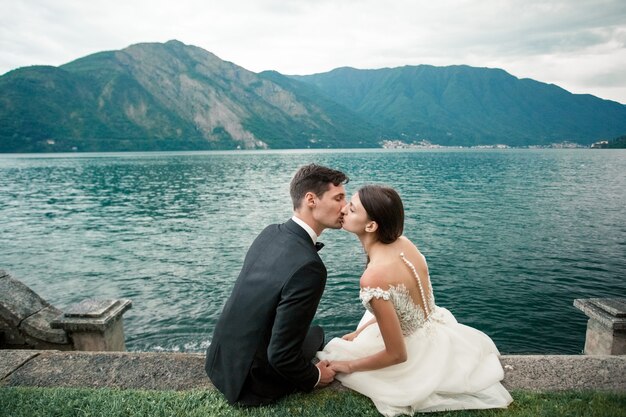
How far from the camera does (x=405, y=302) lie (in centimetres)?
401

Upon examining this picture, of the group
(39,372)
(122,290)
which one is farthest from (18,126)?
(39,372)

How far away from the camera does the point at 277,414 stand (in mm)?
3768

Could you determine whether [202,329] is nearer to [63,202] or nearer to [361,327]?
[361,327]

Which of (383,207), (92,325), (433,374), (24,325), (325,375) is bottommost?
(24,325)

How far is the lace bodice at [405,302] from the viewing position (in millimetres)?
3638

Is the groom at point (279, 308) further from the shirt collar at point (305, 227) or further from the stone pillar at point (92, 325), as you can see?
the stone pillar at point (92, 325)

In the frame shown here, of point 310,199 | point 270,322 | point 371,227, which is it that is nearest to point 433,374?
point 371,227

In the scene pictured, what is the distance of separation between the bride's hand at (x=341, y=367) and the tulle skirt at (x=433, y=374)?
7 cm

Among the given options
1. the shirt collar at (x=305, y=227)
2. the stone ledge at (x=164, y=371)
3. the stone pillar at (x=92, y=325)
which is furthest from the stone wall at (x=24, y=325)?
the shirt collar at (x=305, y=227)

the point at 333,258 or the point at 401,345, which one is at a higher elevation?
the point at 401,345

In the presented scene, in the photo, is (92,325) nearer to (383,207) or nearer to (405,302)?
(405,302)

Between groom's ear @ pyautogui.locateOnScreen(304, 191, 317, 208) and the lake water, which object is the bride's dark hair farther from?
the lake water

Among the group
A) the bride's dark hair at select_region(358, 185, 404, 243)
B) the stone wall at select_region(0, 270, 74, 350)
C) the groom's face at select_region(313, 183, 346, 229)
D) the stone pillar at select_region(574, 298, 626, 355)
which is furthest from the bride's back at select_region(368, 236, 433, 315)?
the stone wall at select_region(0, 270, 74, 350)

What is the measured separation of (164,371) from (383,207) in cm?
351
